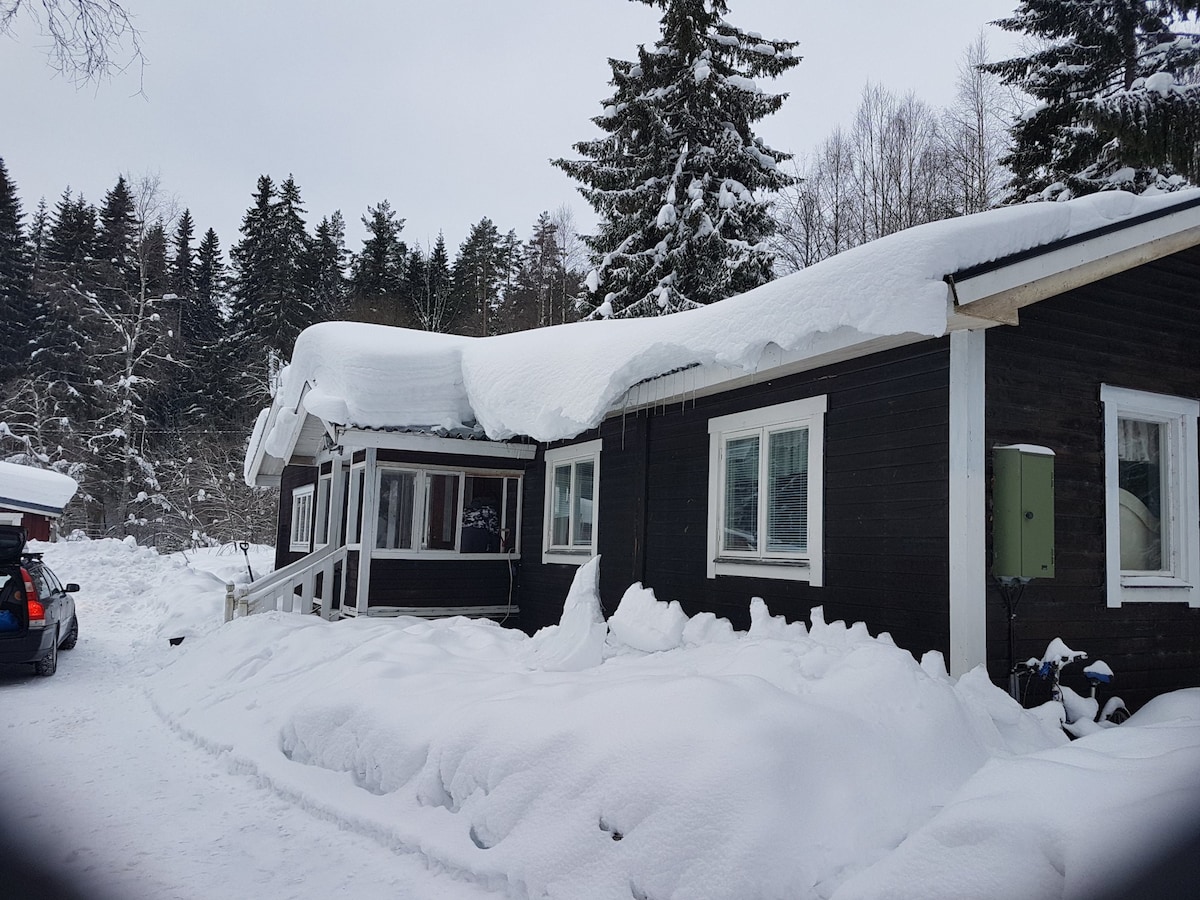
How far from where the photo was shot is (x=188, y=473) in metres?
32.3

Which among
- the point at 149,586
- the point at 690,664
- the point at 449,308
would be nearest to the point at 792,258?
the point at 449,308

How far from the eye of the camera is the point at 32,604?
918cm

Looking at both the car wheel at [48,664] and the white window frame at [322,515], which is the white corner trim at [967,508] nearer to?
the car wheel at [48,664]

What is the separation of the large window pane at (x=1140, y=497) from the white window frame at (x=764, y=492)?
2294mm

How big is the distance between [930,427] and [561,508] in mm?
6156

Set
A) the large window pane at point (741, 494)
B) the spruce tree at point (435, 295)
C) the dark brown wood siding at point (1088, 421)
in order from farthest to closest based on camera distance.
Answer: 1. the spruce tree at point (435, 295)
2. the large window pane at point (741, 494)
3. the dark brown wood siding at point (1088, 421)

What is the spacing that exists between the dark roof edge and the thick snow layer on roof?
22.7 metres

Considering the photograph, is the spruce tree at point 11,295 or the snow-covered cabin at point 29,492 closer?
the snow-covered cabin at point 29,492

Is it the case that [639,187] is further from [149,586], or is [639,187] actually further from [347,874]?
[347,874]

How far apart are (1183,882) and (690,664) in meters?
4.21

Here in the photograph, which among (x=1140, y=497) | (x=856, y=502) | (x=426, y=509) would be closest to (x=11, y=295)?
(x=426, y=509)

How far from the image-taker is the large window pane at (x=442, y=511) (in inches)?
479

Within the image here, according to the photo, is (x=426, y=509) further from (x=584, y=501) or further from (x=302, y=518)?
(x=302, y=518)

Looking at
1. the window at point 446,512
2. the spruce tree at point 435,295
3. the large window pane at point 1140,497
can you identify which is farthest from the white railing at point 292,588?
the spruce tree at point 435,295
